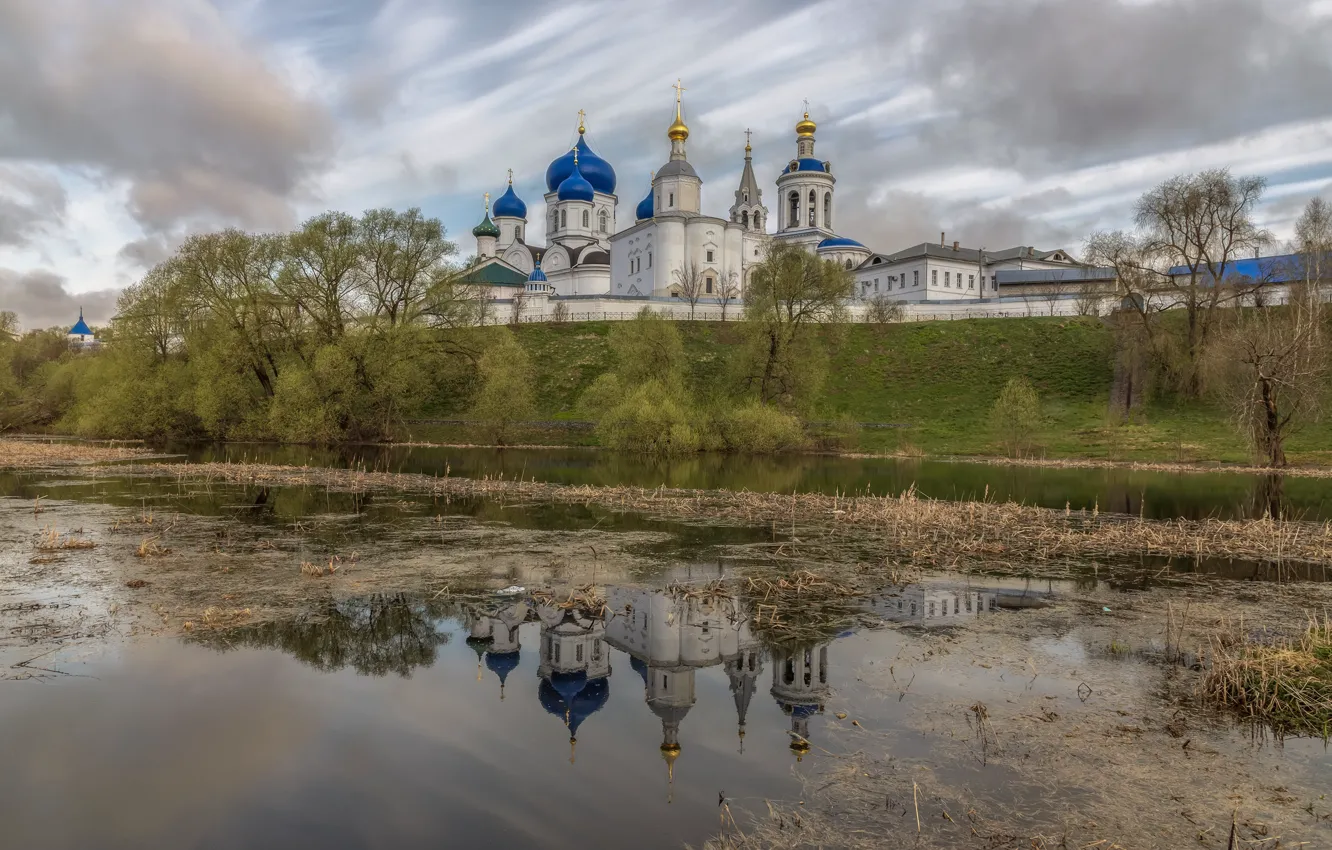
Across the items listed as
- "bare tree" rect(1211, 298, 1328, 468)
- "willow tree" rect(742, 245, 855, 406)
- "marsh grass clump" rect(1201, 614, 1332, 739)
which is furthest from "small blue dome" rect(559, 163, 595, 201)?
"marsh grass clump" rect(1201, 614, 1332, 739)

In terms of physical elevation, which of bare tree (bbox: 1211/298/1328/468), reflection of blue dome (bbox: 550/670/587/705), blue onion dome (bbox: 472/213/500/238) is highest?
blue onion dome (bbox: 472/213/500/238)

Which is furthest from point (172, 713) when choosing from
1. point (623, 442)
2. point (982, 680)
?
point (623, 442)

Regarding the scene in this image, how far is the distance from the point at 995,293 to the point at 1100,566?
69.7 m

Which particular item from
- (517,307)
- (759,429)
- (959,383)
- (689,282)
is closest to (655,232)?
(689,282)

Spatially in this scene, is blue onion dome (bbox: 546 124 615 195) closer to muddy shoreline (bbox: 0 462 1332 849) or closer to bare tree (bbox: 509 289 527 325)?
bare tree (bbox: 509 289 527 325)

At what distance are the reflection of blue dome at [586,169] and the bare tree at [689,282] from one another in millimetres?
19105

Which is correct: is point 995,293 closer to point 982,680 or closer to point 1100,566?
point 1100,566

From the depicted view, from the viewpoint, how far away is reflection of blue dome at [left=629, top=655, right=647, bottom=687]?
293 inches

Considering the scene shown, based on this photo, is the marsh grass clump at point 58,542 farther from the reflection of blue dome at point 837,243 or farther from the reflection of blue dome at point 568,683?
the reflection of blue dome at point 837,243

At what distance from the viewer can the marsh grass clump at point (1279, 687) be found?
646 centimetres

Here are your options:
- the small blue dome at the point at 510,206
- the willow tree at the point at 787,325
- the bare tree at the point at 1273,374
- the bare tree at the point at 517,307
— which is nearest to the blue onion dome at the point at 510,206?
the small blue dome at the point at 510,206

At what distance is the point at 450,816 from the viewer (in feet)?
16.1

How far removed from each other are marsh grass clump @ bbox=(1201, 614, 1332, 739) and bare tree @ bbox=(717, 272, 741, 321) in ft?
189

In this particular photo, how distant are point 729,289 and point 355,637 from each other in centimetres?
6241
